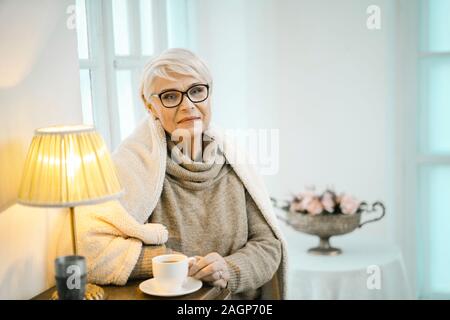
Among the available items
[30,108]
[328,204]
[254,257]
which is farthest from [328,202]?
[30,108]

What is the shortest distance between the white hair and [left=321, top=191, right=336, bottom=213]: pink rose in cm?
91

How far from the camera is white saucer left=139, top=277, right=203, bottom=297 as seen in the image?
1.16 m

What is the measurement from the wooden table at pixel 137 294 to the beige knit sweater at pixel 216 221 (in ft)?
0.29

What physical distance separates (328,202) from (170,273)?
3.52 feet

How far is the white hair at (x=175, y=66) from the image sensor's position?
134cm

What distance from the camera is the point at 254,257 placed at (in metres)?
1.36

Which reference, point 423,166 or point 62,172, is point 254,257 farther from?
point 423,166

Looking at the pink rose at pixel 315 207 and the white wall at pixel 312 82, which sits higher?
the white wall at pixel 312 82

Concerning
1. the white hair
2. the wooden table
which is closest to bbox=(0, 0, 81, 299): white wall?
the wooden table

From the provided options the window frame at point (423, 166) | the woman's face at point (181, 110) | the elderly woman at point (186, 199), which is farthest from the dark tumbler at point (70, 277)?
the window frame at point (423, 166)

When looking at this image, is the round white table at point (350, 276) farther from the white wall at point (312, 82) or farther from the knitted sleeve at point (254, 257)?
the knitted sleeve at point (254, 257)
